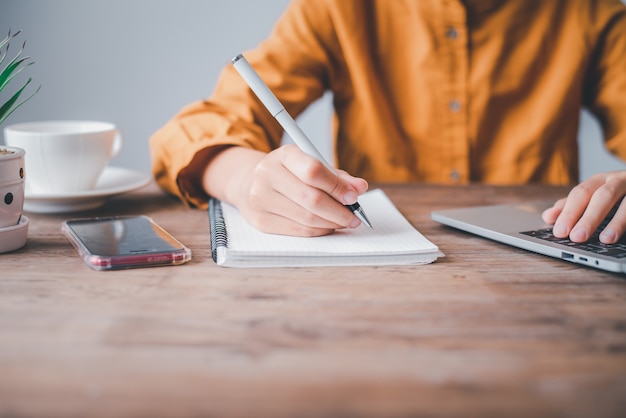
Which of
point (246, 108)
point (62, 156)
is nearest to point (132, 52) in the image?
point (246, 108)

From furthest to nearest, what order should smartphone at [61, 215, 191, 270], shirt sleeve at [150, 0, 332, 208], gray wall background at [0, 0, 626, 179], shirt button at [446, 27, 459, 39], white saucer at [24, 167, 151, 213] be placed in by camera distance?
gray wall background at [0, 0, 626, 179] < shirt button at [446, 27, 459, 39] < shirt sleeve at [150, 0, 332, 208] < white saucer at [24, 167, 151, 213] < smartphone at [61, 215, 191, 270]

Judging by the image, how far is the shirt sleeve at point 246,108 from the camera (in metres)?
0.89

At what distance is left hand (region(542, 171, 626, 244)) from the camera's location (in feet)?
2.05

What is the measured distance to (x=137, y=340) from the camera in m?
0.43

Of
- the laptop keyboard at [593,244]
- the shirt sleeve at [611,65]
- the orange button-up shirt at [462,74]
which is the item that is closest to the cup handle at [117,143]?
the orange button-up shirt at [462,74]

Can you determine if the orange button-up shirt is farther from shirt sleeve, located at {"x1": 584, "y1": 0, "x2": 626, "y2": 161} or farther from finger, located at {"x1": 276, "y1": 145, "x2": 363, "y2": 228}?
finger, located at {"x1": 276, "y1": 145, "x2": 363, "y2": 228}

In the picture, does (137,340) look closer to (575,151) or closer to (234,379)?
(234,379)

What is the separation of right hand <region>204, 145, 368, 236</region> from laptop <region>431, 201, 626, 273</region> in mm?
149

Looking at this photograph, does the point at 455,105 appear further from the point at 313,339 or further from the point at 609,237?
the point at 313,339

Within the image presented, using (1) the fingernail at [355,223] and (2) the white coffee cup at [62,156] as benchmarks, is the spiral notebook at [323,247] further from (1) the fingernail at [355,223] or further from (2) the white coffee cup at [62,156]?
(2) the white coffee cup at [62,156]

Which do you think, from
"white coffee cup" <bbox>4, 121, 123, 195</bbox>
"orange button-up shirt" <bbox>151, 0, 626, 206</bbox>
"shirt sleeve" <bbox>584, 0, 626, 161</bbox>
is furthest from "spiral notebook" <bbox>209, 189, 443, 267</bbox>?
"shirt sleeve" <bbox>584, 0, 626, 161</bbox>

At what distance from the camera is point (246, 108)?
3.28ft

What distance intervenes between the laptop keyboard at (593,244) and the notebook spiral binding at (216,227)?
33cm

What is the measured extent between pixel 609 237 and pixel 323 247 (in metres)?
0.29
